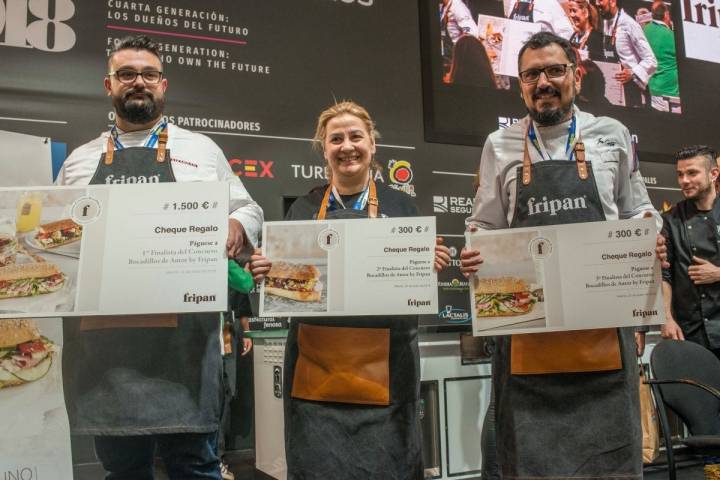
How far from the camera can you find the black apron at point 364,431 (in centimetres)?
174

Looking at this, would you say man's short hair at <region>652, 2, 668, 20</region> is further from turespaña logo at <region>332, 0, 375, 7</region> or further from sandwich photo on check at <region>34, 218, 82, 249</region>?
sandwich photo on check at <region>34, 218, 82, 249</region>

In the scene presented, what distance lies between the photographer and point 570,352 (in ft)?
5.50

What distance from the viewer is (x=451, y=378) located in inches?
139

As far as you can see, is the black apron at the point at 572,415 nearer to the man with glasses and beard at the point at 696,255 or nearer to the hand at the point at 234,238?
the hand at the point at 234,238

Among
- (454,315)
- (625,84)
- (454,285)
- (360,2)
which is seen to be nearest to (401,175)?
(454,285)

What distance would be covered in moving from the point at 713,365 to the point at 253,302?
7.51 ft

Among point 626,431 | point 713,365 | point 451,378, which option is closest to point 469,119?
point 451,378

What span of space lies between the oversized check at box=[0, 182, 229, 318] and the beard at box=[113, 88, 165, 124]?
30 centimetres

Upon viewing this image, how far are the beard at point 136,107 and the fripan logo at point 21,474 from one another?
5.12 feet

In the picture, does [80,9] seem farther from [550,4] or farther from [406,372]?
[550,4]

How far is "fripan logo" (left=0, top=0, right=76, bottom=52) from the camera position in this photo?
9.97ft

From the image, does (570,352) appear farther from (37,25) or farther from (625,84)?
(625,84)

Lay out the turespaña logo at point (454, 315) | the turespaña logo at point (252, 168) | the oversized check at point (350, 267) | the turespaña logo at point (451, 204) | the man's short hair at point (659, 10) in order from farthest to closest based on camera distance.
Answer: the man's short hair at point (659, 10)
the turespaña logo at point (451, 204)
the turespaña logo at point (454, 315)
the turespaña logo at point (252, 168)
the oversized check at point (350, 267)

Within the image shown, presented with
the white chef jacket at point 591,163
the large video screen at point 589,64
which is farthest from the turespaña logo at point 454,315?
the white chef jacket at point 591,163
